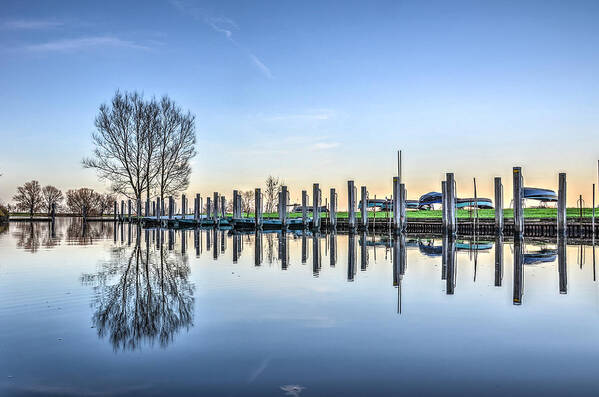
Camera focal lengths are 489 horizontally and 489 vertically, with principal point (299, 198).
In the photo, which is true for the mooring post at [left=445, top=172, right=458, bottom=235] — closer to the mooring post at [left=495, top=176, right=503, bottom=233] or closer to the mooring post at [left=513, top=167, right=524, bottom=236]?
the mooring post at [left=495, top=176, right=503, bottom=233]

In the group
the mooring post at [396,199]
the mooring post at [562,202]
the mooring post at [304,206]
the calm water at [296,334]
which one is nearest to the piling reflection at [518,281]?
the calm water at [296,334]

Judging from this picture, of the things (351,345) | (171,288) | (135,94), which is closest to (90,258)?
(171,288)

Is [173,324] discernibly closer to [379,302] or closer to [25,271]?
[379,302]

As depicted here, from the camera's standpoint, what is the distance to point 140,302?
714cm

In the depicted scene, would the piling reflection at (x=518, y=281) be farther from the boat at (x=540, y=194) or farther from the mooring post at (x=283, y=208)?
the boat at (x=540, y=194)

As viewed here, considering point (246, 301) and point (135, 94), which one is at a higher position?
point (135, 94)

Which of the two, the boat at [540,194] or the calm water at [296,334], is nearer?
the calm water at [296,334]

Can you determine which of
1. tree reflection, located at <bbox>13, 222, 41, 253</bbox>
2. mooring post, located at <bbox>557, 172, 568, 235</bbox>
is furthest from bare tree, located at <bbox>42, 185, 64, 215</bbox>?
mooring post, located at <bbox>557, 172, 568, 235</bbox>

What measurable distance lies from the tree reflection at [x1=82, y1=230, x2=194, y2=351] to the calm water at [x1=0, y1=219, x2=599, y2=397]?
0.03 m

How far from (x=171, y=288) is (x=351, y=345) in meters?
4.61

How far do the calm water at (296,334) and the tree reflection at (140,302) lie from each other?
3 centimetres

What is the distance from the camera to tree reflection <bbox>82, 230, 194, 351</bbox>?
5.31 metres

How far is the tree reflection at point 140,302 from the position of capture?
5309 millimetres

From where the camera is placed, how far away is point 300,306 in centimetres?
703
